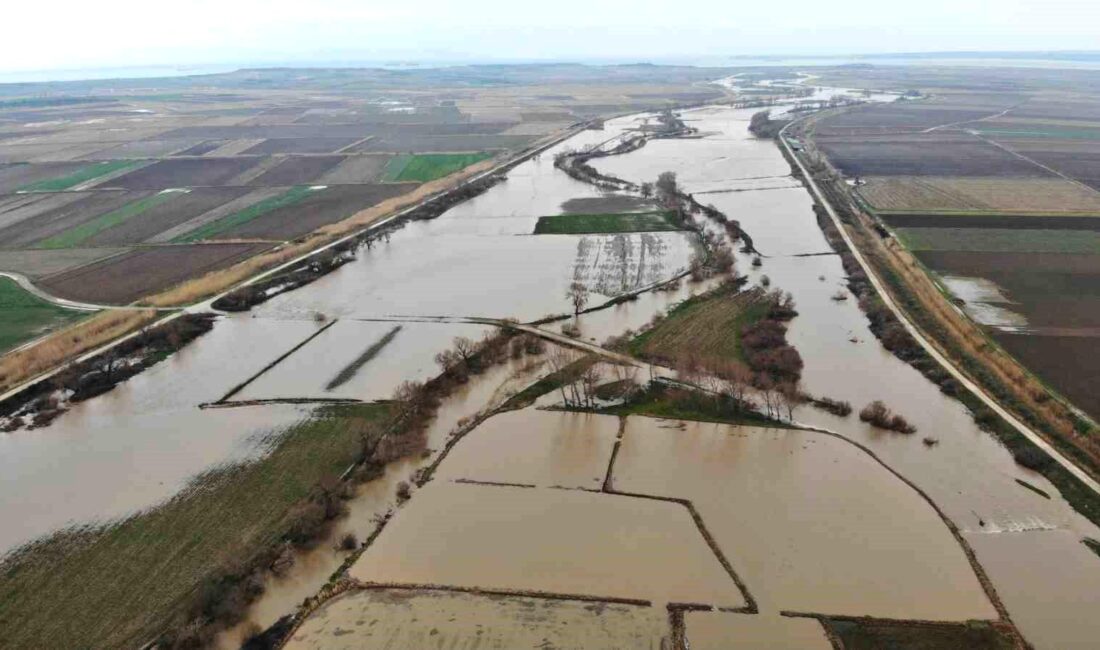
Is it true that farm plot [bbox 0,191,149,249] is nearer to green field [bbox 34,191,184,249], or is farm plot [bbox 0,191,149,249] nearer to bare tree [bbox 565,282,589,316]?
green field [bbox 34,191,184,249]

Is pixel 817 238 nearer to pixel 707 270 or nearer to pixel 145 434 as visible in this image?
pixel 707 270

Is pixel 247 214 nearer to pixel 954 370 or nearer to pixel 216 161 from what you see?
pixel 216 161

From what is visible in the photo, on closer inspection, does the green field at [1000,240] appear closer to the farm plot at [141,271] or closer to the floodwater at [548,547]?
the floodwater at [548,547]

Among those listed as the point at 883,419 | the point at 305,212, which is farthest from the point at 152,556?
the point at 305,212

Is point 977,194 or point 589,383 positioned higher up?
point 977,194

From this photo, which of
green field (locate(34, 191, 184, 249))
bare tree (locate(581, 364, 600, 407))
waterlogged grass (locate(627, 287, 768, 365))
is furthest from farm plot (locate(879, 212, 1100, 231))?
green field (locate(34, 191, 184, 249))

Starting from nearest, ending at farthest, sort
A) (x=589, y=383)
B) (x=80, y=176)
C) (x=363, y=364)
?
(x=589, y=383), (x=363, y=364), (x=80, y=176)
